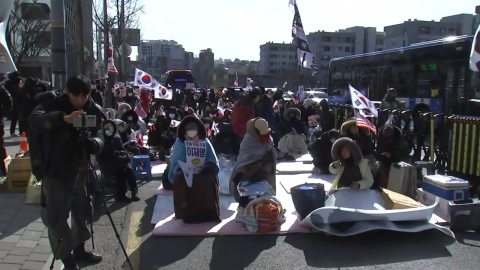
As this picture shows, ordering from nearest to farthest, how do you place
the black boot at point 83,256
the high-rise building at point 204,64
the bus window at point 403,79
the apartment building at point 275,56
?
the black boot at point 83,256 → the bus window at point 403,79 → the high-rise building at point 204,64 → the apartment building at point 275,56

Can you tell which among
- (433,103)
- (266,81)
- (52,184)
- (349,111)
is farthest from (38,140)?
(266,81)

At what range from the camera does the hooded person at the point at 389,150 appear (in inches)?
316

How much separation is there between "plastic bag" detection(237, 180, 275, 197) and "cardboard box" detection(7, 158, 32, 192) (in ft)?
11.5

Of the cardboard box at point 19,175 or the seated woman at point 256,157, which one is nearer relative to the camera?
the seated woman at point 256,157

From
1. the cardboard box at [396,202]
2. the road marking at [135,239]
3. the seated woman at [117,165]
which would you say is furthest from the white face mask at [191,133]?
the cardboard box at [396,202]

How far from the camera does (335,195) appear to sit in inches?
258

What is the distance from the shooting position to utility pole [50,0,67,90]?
7203 mm

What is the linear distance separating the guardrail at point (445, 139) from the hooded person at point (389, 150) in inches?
39.6

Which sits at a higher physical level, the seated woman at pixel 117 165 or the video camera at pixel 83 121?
the video camera at pixel 83 121

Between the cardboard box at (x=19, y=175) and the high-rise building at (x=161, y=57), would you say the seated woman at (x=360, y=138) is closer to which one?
the cardboard box at (x=19, y=175)

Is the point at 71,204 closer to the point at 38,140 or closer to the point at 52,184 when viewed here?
the point at 52,184

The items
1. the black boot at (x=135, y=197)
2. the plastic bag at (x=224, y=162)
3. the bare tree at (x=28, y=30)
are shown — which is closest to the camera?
the black boot at (x=135, y=197)

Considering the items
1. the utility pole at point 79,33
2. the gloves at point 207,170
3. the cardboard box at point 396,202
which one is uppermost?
the utility pole at point 79,33

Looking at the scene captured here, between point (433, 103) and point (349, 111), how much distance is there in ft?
12.2
